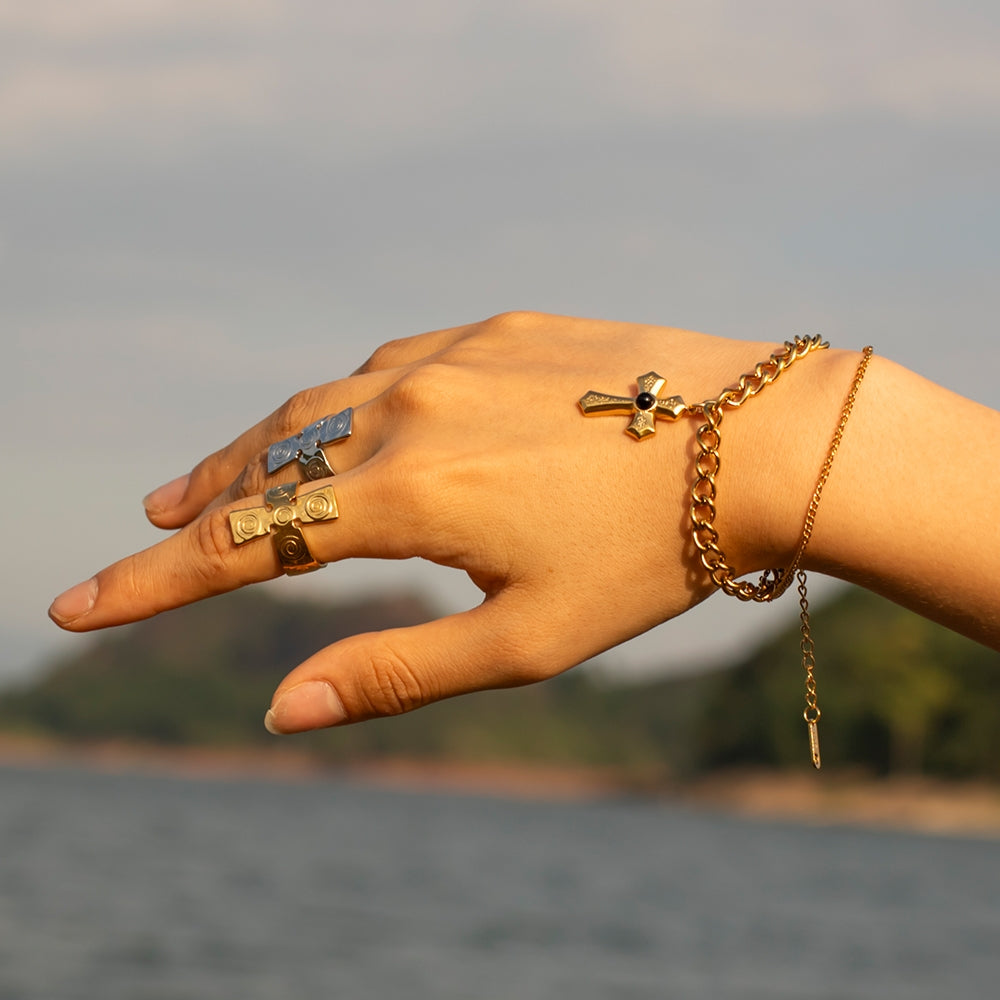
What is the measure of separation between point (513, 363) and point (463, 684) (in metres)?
0.66

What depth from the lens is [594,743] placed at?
133875 mm

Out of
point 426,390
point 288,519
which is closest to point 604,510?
point 426,390

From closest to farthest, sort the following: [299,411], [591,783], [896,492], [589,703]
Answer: [896,492], [299,411], [591,783], [589,703]

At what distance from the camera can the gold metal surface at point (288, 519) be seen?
86.0 inches

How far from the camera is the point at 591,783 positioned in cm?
13125

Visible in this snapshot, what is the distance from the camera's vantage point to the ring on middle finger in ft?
7.70

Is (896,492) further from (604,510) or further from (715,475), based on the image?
(604,510)

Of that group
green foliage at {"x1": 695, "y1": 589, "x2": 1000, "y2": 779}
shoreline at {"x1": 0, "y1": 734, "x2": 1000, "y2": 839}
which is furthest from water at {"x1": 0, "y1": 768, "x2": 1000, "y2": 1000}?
green foliage at {"x1": 695, "y1": 589, "x2": 1000, "y2": 779}

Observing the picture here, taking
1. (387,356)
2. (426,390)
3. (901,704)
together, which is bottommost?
(426,390)

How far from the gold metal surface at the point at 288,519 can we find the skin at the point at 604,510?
0.03 metres

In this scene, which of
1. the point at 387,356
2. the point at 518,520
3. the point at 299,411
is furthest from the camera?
the point at 387,356

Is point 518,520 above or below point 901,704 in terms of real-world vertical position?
below

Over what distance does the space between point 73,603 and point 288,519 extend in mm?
522

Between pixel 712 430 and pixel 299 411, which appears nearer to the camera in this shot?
pixel 712 430
